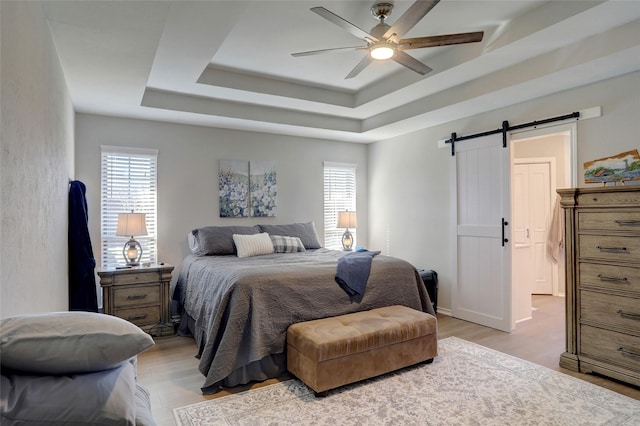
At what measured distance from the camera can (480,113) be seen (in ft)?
13.9

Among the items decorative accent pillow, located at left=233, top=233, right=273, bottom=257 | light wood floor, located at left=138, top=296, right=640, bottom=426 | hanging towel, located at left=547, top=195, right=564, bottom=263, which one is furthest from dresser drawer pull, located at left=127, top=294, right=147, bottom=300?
hanging towel, located at left=547, top=195, right=564, bottom=263

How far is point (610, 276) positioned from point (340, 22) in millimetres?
2742

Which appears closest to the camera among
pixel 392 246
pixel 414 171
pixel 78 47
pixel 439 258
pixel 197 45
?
pixel 78 47

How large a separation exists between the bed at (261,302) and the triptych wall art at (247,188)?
1.16m

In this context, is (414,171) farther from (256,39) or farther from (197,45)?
(197,45)

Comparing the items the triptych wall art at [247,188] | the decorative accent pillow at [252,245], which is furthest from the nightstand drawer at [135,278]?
the triptych wall art at [247,188]

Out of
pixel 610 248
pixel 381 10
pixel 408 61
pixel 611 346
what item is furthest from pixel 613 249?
pixel 381 10

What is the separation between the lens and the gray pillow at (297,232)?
15.6 feet

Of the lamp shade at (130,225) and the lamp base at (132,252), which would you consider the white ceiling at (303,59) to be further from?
the lamp base at (132,252)

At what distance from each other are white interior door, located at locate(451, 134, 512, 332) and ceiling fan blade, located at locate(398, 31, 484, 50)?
6.39 feet

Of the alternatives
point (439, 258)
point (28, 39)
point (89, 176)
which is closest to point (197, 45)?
point (28, 39)

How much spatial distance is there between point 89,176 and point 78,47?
6.58 ft

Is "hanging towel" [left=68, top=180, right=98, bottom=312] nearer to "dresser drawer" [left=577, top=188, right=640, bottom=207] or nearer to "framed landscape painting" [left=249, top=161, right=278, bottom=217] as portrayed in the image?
"framed landscape painting" [left=249, top=161, right=278, bottom=217]

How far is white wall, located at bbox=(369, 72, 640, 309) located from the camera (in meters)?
3.10
